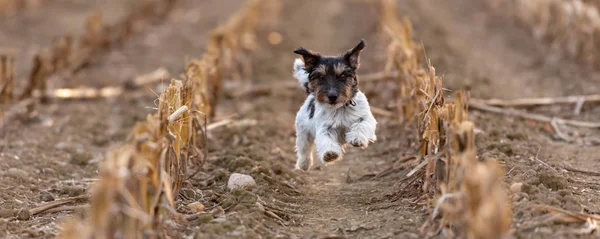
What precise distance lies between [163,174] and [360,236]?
73.9 inches

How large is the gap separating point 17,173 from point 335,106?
372 cm

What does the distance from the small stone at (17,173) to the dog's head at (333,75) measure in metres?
3.44

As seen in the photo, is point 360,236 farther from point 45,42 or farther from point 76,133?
point 45,42

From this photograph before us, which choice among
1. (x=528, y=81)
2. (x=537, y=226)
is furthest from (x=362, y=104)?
(x=528, y=81)

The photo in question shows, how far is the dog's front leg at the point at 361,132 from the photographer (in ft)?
27.4

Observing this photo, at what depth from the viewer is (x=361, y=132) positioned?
841 cm

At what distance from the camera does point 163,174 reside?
20.2ft

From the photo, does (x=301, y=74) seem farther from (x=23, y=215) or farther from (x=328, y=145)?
(x=23, y=215)

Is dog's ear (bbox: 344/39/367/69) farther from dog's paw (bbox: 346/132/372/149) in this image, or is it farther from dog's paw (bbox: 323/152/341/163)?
dog's paw (bbox: 323/152/341/163)

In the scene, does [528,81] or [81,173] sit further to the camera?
[528,81]

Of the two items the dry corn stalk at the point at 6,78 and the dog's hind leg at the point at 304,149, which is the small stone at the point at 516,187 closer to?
the dog's hind leg at the point at 304,149

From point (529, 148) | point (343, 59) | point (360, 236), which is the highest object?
point (343, 59)

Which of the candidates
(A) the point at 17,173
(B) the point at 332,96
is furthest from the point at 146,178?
(A) the point at 17,173

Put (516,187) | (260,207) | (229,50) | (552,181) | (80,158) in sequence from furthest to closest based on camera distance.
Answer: (229,50) → (80,158) → (552,181) → (260,207) → (516,187)
